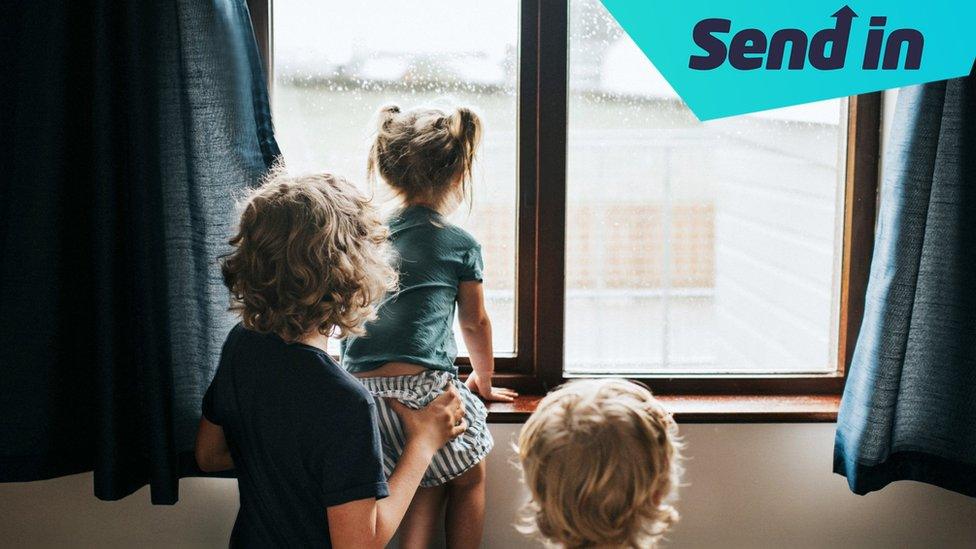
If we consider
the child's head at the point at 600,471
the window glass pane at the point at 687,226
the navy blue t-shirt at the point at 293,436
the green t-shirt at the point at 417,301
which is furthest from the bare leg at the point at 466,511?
the child's head at the point at 600,471

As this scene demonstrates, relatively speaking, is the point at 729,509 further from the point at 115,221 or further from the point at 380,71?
the point at 115,221

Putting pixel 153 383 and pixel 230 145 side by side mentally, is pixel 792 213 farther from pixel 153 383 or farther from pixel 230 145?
pixel 153 383

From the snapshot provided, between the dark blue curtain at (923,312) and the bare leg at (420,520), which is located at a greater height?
the dark blue curtain at (923,312)

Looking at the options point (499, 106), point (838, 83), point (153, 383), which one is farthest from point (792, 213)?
point (153, 383)

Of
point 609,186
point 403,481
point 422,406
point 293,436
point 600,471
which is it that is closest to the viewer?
point 600,471

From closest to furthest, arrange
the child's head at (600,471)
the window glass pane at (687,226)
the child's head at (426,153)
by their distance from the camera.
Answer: the child's head at (600,471)
the child's head at (426,153)
the window glass pane at (687,226)

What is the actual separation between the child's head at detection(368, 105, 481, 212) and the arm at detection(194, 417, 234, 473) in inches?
21.4

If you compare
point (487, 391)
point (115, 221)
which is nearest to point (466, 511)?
point (487, 391)

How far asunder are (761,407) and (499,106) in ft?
2.76

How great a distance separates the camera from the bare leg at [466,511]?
5.63 feet

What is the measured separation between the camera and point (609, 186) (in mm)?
1940

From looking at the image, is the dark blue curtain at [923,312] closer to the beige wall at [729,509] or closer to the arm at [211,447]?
the beige wall at [729,509]

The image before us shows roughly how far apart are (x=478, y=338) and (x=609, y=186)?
0.47 meters

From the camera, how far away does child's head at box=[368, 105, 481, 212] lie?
163cm
